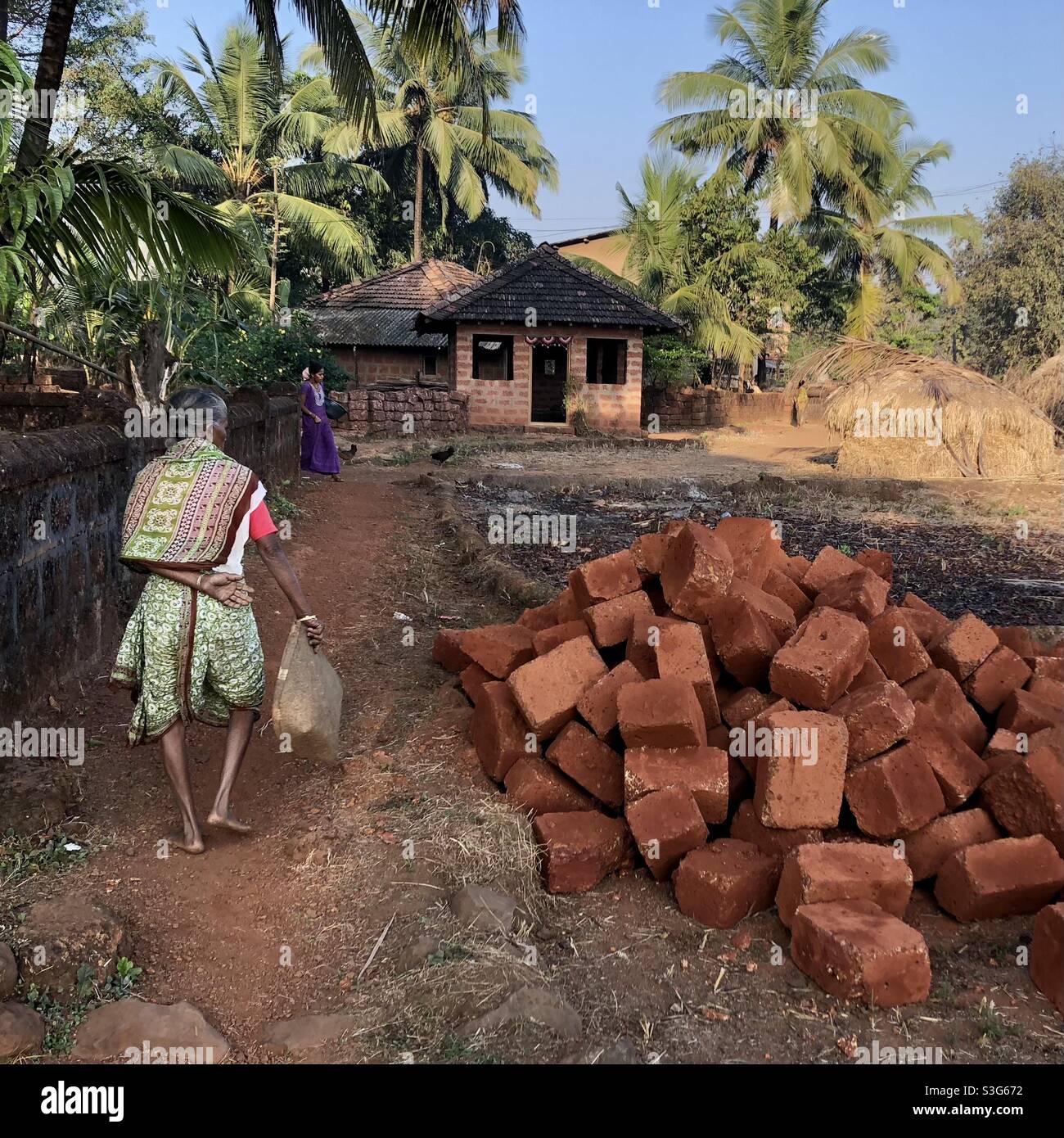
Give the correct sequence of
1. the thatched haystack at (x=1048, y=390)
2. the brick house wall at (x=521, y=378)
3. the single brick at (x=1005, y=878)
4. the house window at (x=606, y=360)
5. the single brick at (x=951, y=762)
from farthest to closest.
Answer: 1. the house window at (x=606, y=360)
2. the brick house wall at (x=521, y=378)
3. the thatched haystack at (x=1048, y=390)
4. the single brick at (x=951, y=762)
5. the single brick at (x=1005, y=878)

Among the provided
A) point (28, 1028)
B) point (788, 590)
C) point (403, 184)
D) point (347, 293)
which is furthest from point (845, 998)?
point (403, 184)

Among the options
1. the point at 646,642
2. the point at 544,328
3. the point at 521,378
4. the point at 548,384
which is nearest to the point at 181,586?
the point at 646,642

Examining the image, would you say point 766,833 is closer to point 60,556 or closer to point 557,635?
point 557,635

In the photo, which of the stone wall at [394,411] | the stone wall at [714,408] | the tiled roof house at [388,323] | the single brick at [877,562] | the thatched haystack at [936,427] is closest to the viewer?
the single brick at [877,562]

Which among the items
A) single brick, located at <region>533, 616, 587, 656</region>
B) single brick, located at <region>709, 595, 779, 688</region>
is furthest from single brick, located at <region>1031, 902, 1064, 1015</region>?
single brick, located at <region>533, 616, 587, 656</region>

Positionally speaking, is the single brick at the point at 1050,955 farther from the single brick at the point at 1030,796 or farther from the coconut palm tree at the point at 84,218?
the coconut palm tree at the point at 84,218

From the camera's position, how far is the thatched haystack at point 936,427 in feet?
52.1

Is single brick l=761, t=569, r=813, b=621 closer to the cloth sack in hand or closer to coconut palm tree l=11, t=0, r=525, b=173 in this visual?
the cloth sack in hand

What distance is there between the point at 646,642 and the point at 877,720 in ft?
3.00

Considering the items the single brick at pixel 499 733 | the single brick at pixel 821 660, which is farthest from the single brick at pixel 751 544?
the single brick at pixel 499 733

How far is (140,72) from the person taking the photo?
23.9 meters

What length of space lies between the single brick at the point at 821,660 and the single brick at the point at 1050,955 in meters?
1.02

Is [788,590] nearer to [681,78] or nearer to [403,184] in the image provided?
[681,78]

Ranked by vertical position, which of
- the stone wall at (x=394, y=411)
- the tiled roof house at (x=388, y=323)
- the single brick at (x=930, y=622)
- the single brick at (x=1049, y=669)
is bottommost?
the single brick at (x=1049, y=669)
